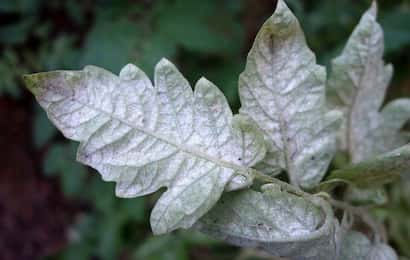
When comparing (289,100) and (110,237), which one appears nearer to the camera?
(289,100)

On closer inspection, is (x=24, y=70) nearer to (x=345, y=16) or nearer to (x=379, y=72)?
(x=345, y=16)

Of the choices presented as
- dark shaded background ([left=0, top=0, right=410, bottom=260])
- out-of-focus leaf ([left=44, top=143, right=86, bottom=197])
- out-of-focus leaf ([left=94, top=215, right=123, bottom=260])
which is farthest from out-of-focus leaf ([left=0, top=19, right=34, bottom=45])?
out-of-focus leaf ([left=94, top=215, right=123, bottom=260])

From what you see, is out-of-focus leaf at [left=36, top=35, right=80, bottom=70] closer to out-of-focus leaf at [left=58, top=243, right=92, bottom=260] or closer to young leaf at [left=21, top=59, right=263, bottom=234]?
out-of-focus leaf at [left=58, top=243, right=92, bottom=260]

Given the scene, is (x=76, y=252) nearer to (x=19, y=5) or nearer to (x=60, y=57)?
(x=60, y=57)

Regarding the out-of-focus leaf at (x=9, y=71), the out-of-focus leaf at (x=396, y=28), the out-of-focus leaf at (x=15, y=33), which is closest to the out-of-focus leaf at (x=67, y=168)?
the out-of-focus leaf at (x=9, y=71)

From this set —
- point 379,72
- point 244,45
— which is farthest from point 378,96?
point 244,45

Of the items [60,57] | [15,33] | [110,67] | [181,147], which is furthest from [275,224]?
[15,33]
